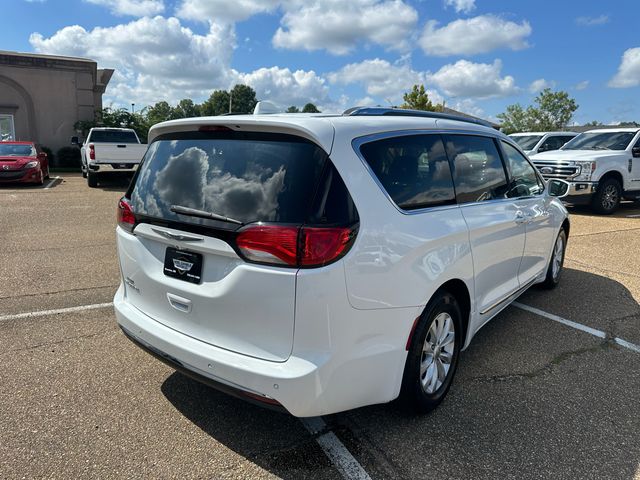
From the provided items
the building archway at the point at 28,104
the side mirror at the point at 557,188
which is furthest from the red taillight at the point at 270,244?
the building archway at the point at 28,104

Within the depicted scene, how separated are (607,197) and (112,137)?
15854 mm

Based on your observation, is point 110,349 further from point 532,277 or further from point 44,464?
point 532,277

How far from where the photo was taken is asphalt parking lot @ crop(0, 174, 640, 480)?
253 centimetres

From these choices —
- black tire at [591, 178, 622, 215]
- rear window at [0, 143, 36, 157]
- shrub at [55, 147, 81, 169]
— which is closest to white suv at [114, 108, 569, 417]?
black tire at [591, 178, 622, 215]

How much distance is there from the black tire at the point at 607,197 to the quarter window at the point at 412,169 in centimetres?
997

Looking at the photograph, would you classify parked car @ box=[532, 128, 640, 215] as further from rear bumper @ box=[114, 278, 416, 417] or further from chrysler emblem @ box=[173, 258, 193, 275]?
chrysler emblem @ box=[173, 258, 193, 275]

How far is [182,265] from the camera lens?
2639 mm

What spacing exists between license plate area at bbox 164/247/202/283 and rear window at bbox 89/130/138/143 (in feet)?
52.9

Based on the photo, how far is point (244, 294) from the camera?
7.70 ft

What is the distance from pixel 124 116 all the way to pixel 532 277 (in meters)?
26.2

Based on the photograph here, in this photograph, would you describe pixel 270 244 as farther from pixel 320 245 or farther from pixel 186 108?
pixel 186 108

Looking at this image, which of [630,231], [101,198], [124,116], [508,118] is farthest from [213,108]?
[630,231]

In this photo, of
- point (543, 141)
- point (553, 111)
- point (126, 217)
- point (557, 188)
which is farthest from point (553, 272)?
point (553, 111)

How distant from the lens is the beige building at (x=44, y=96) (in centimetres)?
2331
